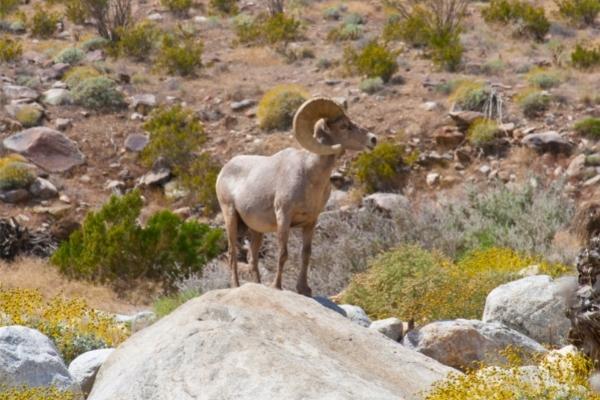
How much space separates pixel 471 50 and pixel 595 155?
8.45m

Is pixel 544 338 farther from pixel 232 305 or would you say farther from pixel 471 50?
pixel 471 50

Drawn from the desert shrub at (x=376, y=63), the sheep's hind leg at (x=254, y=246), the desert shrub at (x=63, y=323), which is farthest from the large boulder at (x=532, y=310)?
the desert shrub at (x=376, y=63)

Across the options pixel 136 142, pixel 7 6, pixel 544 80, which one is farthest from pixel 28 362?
pixel 7 6

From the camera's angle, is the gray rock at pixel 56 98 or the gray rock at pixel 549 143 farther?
the gray rock at pixel 56 98

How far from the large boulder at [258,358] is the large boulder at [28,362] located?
1.67 feet

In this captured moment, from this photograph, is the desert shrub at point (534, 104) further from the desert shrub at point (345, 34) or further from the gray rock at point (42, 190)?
the gray rock at point (42, 190)

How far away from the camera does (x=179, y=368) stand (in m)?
6.03

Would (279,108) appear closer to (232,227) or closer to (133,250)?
(133,250)

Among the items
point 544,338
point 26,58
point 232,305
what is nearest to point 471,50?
point 26,58

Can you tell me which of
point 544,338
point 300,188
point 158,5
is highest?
point 300,188

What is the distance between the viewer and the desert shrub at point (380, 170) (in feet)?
66.2

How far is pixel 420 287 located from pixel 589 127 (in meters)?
10.2

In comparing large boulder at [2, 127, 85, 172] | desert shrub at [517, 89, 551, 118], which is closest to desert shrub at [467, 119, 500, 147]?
desert shrub at [517, 89, 551, 118]

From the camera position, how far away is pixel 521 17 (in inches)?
1150
